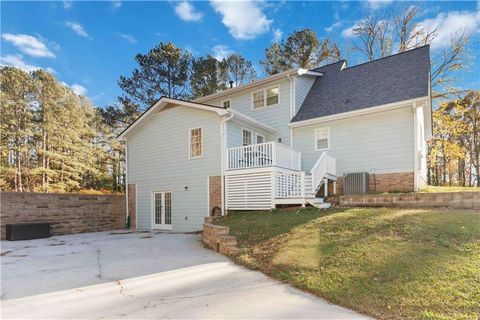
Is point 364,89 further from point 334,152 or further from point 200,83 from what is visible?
point 200,83

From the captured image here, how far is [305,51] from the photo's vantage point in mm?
24062

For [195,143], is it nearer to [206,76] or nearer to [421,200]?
[421,200]

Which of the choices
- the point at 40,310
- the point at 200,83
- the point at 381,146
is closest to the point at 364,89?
the point at 381,146

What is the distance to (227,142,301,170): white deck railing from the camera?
1088 cm

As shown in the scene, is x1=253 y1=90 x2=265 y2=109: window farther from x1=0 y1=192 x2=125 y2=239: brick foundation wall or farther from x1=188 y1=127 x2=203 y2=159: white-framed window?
x1=0 y1=192 x2=125 y2=239: brick foundation wall

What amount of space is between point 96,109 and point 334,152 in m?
24.3

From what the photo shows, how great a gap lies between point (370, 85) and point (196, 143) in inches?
318

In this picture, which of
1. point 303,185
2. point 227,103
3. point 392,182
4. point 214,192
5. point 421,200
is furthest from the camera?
point 227,103

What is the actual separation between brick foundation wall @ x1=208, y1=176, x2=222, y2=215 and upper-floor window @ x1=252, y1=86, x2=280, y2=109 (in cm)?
486

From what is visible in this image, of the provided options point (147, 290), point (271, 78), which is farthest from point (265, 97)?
point (147, 290)

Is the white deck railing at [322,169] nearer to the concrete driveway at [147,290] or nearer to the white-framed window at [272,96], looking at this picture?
the white-framed window at [272,96]

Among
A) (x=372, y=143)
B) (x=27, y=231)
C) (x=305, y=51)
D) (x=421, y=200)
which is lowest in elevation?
(x=27, y=231)

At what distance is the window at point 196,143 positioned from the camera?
12914 mm

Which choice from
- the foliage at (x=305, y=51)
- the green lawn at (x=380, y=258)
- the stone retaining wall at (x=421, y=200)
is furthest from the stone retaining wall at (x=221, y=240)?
the foliage at (x=305, y=51)
